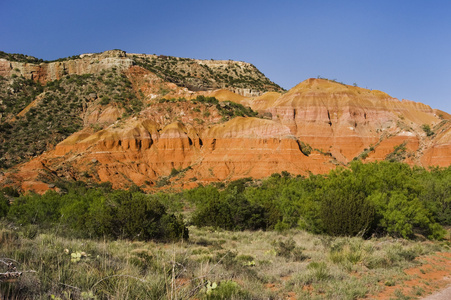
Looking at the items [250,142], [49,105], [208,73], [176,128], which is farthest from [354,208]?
[208,73]

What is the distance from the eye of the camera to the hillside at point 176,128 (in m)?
69.4

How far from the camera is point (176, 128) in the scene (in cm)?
7706

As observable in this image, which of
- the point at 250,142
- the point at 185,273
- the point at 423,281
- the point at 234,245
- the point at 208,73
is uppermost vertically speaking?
the point at 208,73

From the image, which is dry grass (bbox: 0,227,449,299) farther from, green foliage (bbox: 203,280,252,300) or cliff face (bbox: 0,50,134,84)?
cliff face (bbox: 0,50,134,84)

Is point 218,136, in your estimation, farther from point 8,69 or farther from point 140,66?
point 8,69

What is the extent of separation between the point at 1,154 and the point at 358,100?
9168cm

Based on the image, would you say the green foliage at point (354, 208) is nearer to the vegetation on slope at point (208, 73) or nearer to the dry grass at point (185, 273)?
the dry grass at point (185, 273)

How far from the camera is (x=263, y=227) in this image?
28.1 metres

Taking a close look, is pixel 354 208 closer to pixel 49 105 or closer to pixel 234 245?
pixel 234 245

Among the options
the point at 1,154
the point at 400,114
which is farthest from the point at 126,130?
the point at 400,114

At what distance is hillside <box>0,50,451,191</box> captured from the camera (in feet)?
228

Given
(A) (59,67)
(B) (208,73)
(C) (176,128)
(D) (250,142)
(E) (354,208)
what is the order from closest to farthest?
(E) (354,208) → (D) (250,142) → (C) (176,128) → (A) (59,67) → (B) (208,73)

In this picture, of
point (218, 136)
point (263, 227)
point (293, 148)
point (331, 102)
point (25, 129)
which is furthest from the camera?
A: point (331, 102)

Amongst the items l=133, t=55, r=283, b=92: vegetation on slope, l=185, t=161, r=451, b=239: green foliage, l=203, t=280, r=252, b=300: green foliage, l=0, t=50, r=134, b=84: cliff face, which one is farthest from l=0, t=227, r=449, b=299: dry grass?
l=133, t=55, r=283, b=92: vegetation on slope
